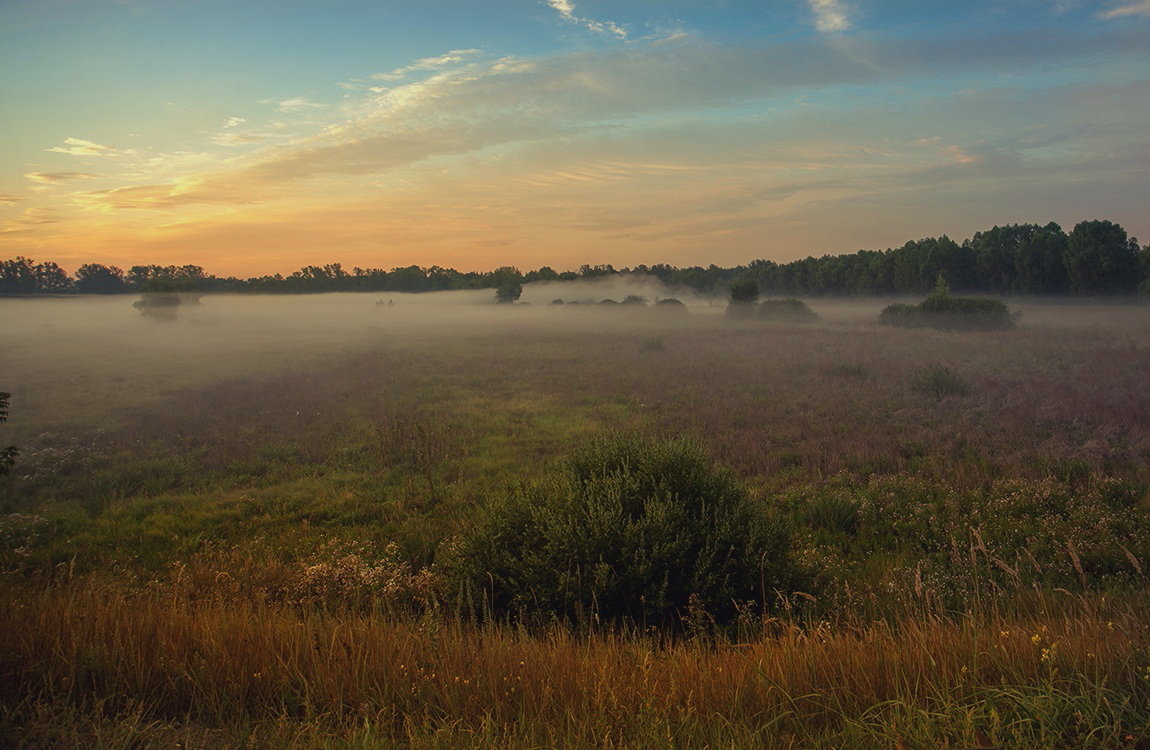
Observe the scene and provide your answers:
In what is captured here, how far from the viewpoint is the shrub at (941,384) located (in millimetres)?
19562

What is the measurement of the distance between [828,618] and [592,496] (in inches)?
104

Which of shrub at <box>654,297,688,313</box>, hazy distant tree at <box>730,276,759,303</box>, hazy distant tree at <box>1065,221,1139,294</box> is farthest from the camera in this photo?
shrub at <box>654,297,688,313</box>

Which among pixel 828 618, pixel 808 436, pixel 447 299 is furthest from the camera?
pixel 447 299

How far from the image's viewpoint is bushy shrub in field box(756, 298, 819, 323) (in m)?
64.9

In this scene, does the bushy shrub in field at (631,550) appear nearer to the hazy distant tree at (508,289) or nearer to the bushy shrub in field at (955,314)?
the bushy shrub in field at (955,314)

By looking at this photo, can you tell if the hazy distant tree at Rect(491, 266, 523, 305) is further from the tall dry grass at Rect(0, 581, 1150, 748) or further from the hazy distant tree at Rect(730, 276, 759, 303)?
the tall dry grass at Rect(0, 581, 1150, 748)

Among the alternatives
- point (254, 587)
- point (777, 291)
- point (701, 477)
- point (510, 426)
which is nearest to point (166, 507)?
point (254, 587)

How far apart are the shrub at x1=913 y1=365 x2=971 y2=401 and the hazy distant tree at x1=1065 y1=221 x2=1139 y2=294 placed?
55.6 metres

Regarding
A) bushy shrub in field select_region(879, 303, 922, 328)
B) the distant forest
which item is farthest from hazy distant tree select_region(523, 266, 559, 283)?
bushy shrub in field select_region(879, 303, 922, 328)

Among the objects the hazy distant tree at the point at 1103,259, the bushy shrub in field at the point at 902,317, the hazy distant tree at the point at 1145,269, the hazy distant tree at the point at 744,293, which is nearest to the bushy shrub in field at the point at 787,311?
the hazy distant tree at the point at 744,293

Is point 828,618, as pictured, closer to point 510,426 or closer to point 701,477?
point 701,477

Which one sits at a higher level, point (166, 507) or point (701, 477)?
point (701, 477)

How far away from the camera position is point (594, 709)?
3.48 metres

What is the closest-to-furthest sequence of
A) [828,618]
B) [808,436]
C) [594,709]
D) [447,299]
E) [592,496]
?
[594,709] < [828,618] < [592,496] < [808,436] < [447,299]
